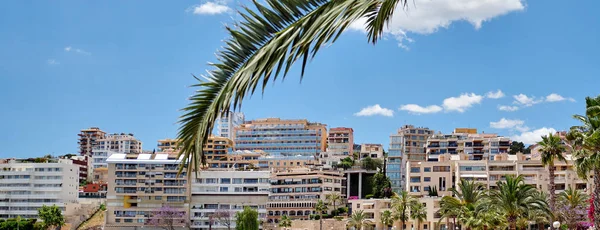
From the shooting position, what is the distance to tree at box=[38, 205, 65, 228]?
96.0 m

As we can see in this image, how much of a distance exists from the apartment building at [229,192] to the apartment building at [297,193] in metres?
2.13

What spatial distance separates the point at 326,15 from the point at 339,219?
87883mm

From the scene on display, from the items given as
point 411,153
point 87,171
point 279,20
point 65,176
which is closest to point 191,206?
point 65,176

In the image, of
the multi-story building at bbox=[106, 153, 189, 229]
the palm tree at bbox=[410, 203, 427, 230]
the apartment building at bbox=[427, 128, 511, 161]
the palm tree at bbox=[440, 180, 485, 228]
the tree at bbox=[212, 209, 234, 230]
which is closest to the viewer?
the palm tree at bbox=[440, 180, 485, 228]

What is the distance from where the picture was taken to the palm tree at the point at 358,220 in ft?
268

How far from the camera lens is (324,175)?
329ft

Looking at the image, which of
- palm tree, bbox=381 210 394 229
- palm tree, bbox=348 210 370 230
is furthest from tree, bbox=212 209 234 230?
palm tree, bbox=381 210 394 229

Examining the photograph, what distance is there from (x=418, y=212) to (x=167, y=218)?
33.5m

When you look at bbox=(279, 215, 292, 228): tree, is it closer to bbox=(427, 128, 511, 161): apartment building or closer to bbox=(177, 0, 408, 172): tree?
bbox=(427, 128, 511, 161): apartment building

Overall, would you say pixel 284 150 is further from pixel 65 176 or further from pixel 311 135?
pixel 65 176

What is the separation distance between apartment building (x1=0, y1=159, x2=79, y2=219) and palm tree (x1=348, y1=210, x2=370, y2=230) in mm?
44468

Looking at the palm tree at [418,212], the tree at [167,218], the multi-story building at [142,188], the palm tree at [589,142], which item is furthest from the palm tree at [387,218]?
the palm tree at [589,142]

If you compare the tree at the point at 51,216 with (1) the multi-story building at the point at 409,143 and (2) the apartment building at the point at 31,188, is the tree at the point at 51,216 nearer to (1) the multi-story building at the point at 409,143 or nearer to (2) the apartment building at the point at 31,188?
(2) the apartment building at the point at 31,188

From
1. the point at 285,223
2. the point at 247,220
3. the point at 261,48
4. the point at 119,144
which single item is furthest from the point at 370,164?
the point at 261,48
